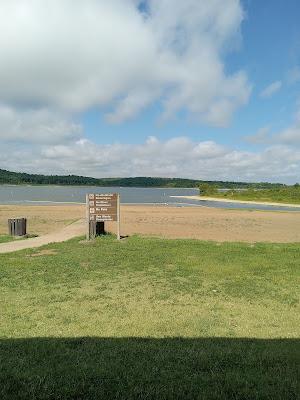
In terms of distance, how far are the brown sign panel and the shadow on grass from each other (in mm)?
14682

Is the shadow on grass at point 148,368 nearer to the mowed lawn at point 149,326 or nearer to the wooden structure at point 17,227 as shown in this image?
the mowed lawn at point 149,326

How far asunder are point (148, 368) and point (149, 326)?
2365 mm

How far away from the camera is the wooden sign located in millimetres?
20922

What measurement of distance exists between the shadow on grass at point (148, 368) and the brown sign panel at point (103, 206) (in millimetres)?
14682

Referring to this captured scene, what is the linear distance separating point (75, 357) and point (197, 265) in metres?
8.31

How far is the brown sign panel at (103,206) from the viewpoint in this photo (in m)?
20.9

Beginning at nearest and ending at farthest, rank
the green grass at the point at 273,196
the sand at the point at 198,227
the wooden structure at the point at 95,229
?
the wooden structure at the point at 95,229 < the sand at the point at 198,227 < the green grass at the point at 273,196

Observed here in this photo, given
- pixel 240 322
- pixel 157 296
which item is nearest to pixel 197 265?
pixel 157 296

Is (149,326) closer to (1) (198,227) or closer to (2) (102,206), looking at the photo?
(2) (102,206)

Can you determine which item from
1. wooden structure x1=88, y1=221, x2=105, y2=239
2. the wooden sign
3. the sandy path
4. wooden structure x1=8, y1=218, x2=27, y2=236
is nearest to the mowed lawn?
wooden structure x1=88, y1=221, x2=105, y2=239

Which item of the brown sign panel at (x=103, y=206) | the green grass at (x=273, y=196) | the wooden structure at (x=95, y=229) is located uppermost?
the brown sign panel at (x=103, y=206)

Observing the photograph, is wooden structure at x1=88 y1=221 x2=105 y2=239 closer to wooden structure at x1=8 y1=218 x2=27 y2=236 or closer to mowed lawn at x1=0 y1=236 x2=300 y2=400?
wooden structure at x1=8 y1=218 x2=27 y2=236

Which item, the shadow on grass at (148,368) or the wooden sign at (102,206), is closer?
the shadow on grass at (148,368)

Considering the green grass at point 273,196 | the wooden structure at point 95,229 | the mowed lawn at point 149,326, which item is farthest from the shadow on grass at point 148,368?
the green grass at point 273,196
